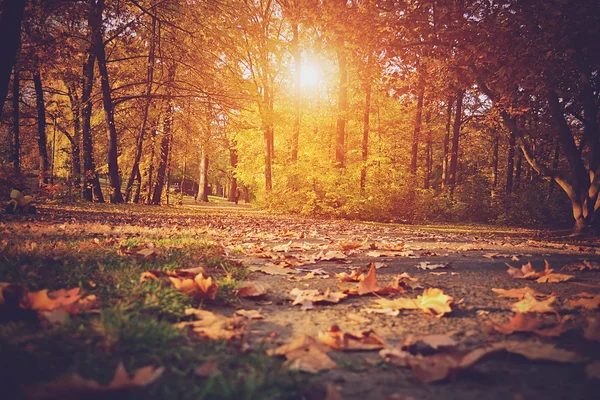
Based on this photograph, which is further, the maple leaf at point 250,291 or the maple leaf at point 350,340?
the maple leaf at point 250,291

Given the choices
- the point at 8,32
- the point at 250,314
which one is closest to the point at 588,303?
the point at 250,314

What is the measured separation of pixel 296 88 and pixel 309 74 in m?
1.49

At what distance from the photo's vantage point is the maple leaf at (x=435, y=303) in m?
2.11

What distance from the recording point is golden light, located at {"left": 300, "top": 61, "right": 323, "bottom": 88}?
68.4ft

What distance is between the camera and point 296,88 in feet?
70.5

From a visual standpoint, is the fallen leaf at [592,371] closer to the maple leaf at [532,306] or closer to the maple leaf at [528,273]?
the maple leaf at [532,306]

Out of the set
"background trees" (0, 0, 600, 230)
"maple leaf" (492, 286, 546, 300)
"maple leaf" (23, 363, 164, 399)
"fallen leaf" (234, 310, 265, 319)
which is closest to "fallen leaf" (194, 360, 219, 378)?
"maple leaf" (23, 363, 164, 399)

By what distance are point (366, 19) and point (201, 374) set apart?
30.3ft

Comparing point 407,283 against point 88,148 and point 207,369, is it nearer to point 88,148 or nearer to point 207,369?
point 207,369

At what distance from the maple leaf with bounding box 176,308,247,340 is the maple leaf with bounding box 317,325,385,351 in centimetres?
39

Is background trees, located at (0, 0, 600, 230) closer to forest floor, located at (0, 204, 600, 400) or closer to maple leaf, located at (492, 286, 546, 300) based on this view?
forest floor, located at (0, 204, 600, 400)

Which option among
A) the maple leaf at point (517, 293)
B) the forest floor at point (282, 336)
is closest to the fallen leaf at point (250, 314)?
the forest floor at point (282, 336)

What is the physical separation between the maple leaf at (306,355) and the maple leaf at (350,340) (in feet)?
0.15

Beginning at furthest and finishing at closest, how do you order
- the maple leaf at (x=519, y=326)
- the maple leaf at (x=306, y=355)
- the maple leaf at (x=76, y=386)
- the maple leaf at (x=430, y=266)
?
the maple leaf at (x=430, y=266) → the maple leaf at (x=519, y=326) → the maple leaf at (x=306, y=355) → the maple leaf at (x=76, y=386)
